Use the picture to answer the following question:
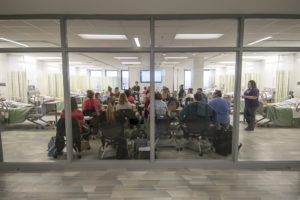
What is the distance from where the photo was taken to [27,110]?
19.7 feet

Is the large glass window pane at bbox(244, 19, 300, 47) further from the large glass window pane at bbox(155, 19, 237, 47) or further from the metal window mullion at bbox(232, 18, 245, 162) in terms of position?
the metal window mullion at bbox(232, 18, 245, 162)

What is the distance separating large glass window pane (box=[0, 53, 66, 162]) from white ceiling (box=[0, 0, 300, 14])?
223cm

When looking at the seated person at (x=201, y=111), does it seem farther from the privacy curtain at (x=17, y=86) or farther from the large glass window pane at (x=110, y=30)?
the privacy curtain at (x=17, y=86)

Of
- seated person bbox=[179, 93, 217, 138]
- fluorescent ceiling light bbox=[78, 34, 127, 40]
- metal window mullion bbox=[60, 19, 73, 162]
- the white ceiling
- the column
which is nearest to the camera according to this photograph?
the white ceiling

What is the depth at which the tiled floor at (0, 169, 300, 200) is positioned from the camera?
2.56 metres

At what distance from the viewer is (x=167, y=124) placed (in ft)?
13.4

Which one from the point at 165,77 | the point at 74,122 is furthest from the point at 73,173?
the point at 165,77

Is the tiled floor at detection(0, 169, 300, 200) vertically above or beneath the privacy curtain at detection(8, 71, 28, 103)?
beneath

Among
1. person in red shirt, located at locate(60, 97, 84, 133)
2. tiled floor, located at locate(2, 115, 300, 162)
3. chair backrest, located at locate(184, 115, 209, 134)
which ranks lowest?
tiled floor, located at locate(2, 115, 300, 162)

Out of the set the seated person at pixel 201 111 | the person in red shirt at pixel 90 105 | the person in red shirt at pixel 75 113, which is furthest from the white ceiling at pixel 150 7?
the person in red shirt at pixel 90 105

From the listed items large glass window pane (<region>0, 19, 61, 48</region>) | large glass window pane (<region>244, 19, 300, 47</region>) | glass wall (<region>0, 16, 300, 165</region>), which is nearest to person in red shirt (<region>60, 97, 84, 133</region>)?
glass wall (<region>0, 16, 300, 165</region>)

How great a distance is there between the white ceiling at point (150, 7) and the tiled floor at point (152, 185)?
8.48 feet

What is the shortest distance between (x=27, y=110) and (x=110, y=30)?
12.4 ft

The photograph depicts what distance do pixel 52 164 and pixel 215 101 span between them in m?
3.36
